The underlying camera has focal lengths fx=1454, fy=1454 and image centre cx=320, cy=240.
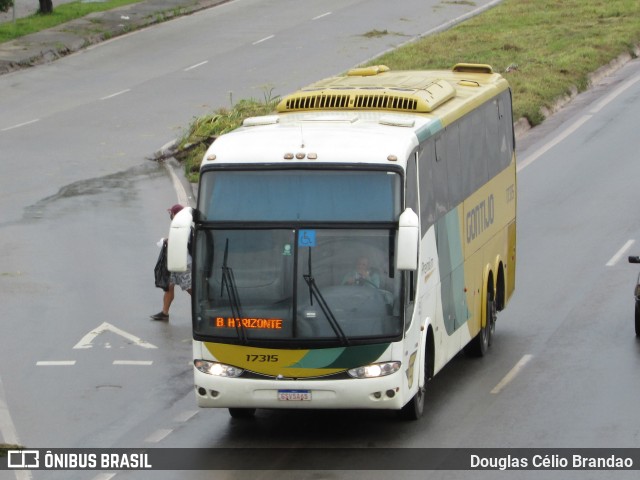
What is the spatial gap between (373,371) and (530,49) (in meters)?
31.1

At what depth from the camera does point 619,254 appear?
24391mm

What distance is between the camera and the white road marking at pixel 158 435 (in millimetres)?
15125

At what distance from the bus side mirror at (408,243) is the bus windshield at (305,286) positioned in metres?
0.45

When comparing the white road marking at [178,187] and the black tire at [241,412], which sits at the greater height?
the black tire at [241,412]

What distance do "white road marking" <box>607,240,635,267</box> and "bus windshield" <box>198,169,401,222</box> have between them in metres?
10.2

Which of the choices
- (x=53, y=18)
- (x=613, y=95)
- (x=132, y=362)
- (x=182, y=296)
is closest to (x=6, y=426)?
(x=132, y=362)

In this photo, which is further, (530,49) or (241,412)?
(530,49)

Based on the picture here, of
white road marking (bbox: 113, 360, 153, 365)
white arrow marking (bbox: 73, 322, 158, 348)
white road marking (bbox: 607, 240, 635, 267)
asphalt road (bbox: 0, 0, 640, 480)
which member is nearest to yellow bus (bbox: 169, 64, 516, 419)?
asphalt road (bbox: 0, 0, 640, 480)

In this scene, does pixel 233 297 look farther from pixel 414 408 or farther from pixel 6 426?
pixel 6 426

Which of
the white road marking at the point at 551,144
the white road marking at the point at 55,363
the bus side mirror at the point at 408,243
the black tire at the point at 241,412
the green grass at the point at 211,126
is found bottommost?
the white road marking at the point at 551,144

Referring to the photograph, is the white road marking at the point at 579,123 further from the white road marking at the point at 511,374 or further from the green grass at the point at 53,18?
the green grass at the point at 53,18

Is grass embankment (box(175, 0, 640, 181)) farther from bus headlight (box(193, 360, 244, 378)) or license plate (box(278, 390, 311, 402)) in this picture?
license plate (box(278, 390, 311, 402))

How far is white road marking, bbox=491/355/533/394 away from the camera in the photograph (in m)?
17.0

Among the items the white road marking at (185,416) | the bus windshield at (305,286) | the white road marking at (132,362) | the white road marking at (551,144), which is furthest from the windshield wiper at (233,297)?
the white road marking at (551,144)
